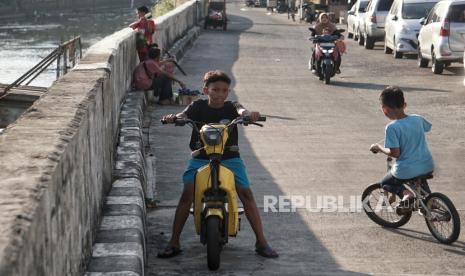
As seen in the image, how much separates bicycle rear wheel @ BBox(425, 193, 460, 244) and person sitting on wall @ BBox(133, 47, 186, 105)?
8.34 m

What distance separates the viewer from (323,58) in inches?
787

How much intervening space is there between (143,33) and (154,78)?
2.59m

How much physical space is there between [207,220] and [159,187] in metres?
3.01

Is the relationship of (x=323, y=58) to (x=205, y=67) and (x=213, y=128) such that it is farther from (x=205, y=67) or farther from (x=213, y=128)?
(x=213, y=128)

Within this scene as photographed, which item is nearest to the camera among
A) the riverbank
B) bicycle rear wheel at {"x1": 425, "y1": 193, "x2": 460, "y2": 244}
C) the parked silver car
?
bicycle rear wheel at {"x1": 425, "y1": 193, "x2": 460, "y2": 244}

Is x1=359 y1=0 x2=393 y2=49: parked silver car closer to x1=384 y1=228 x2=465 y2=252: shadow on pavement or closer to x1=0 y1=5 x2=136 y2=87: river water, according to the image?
x1=0 y1=5 x2=136 y2=87: river water

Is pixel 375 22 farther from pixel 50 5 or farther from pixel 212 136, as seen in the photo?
pixel 50 5

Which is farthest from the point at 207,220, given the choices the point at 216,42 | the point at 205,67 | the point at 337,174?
the point at 216,42

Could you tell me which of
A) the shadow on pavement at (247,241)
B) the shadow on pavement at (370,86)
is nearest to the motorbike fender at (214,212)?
the shadow on pavement at (247,241)

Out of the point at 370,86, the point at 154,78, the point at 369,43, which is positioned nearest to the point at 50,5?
the point at 369,43

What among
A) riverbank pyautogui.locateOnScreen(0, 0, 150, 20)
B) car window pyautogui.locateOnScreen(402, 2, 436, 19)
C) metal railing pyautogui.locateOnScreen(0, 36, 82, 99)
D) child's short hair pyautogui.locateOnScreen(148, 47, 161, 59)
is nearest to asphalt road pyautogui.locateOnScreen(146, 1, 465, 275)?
child's short hair pyautogui.locateOnScreen(148, 47, 161, 59)

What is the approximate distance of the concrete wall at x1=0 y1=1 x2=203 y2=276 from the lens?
137 inches

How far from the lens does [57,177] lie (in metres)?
4.30

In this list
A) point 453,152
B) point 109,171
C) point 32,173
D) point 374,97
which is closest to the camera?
point 32,173
